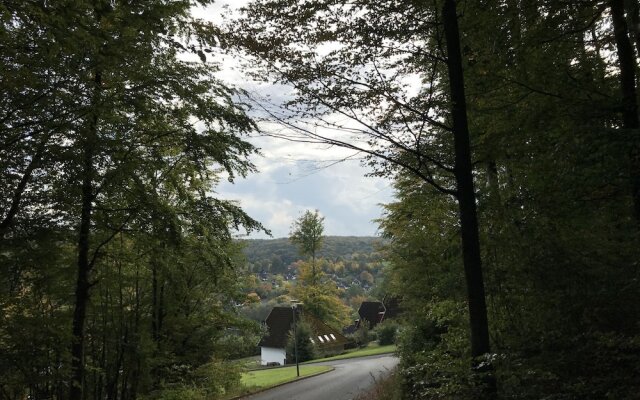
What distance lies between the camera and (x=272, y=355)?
199 feet

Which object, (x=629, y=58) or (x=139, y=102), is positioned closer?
(x=629, y=58)

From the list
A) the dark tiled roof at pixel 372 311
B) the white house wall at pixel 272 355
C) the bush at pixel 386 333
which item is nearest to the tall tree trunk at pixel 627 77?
the bush at pixel 386 333

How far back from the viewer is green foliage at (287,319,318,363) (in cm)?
4484

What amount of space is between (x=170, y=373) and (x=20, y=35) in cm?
1048

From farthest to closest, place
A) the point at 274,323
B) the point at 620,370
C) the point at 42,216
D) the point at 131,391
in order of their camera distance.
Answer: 1. the point at 274,323
2. the point at 131,391
3. the point at 42,216
4. the point at 620,370

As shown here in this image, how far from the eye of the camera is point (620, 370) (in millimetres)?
4680

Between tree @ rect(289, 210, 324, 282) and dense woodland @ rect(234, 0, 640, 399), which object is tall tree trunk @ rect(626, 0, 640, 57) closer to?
dense woodland @ rect(234, 0, 640, 399)

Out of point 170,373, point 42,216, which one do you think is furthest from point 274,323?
point 42,216

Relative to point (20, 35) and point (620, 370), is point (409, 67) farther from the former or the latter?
point (20, 35)

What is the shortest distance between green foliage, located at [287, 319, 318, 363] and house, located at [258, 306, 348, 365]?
350cm

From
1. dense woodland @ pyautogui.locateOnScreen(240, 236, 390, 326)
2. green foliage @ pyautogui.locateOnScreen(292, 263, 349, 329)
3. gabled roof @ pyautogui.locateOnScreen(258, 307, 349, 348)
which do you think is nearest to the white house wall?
gabled roof @ pyautogui.locateOnScreen(258, 307, 349, 348)

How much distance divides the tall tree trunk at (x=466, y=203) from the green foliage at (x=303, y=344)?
40.4 meters

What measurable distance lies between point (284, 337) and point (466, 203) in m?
58.4

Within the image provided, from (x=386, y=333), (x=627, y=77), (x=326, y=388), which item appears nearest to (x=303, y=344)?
(x=386, y=333)
